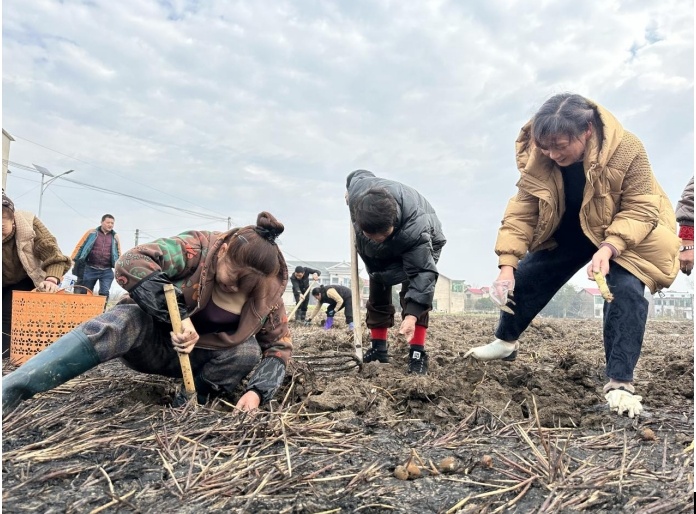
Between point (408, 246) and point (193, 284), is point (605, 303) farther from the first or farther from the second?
point (193, 284)

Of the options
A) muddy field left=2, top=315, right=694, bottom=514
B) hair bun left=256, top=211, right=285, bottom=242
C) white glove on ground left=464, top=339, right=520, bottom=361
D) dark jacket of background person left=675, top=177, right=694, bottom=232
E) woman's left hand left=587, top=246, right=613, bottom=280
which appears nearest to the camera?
muddy field left=2, top=315, right=694, bottom=514

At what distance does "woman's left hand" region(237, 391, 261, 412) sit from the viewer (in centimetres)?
220

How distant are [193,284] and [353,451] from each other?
113 centimetres

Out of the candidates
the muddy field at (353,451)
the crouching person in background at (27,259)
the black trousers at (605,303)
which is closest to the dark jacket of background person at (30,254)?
the crouching person in background at (27,259)

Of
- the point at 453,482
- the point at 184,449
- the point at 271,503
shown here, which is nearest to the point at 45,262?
the point at 184,449

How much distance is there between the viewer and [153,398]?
2.49m

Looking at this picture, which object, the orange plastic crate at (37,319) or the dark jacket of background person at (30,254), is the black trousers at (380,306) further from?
the dark jacket of background person at (30,254)

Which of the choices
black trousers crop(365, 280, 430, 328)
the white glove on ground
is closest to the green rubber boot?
black trousers crop(365, 280, 430, 328)

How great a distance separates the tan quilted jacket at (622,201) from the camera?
2.51 m

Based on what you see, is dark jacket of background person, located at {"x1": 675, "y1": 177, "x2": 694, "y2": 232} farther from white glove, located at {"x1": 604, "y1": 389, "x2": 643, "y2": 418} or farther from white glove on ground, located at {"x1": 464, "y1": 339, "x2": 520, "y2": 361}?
white glove on ground, located at {"x1": 464, "y1": 339, "x2": 520, "y2": 361}

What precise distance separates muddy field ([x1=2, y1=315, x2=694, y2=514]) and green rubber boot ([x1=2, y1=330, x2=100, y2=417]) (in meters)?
0.11

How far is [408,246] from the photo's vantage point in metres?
3.39

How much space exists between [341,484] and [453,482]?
0.35 metres

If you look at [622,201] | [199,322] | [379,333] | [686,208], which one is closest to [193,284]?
[199,322]
